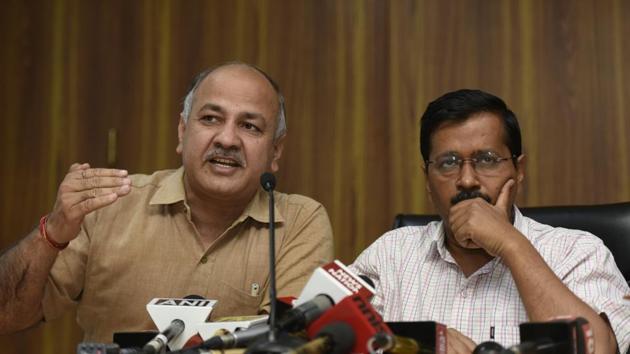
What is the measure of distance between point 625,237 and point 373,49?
147 cm

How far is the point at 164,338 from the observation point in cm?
135

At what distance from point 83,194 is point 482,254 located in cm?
106

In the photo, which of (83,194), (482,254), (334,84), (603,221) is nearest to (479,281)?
(482,254)

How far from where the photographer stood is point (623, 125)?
2.85m

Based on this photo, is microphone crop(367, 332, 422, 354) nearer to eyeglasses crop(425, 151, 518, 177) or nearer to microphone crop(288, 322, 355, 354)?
microphone crop(288, 322, 355, 354)

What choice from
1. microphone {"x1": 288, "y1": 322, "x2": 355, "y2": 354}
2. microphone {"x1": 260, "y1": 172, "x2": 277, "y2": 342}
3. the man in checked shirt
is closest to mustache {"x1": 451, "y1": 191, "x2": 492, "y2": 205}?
the man in checked shirt

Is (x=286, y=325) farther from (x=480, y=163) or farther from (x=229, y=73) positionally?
(x=229, y=73)

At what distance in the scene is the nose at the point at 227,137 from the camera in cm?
216

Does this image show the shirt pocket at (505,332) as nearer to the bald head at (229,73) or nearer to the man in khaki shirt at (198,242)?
the man in khaki shirt at (198,242)

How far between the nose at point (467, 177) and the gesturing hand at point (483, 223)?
0.05 m

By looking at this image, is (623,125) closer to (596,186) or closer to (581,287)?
(596,186)

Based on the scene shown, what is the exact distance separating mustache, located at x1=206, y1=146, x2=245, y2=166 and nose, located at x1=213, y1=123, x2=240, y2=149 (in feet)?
0.04

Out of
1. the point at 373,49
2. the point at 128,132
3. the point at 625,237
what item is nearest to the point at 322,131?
the point at 373,49

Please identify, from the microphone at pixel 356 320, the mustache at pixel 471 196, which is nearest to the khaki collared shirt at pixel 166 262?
the mustache at pixel 471 196
